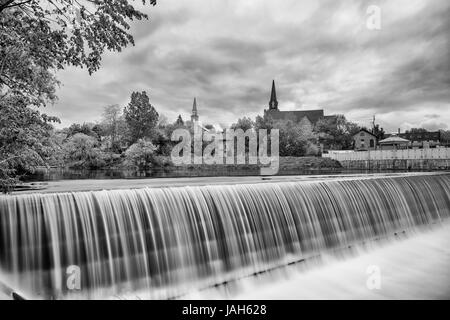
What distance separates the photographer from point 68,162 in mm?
41281

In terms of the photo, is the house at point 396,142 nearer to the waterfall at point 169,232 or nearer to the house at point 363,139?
the house at point 363,139

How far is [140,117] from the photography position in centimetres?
6125

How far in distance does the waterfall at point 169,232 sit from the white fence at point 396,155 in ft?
133

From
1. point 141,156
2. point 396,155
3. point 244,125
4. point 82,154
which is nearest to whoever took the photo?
point 82,154

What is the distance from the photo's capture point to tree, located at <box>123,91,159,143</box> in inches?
2338

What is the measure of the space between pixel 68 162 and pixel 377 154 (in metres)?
49.0

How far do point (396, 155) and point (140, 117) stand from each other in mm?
48414

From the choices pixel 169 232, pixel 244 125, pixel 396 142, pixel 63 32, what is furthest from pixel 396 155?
pixel 63 32

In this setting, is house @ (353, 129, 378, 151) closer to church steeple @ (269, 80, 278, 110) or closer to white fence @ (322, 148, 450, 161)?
white fence @ (322, 148, 450, 161)

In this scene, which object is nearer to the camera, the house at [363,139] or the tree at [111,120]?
the tree at [111,120]

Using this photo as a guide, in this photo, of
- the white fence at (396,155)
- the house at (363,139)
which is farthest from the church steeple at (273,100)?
the white fence at (396,155)

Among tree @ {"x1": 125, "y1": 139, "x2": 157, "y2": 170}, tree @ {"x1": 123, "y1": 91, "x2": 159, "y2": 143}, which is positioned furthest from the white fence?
tree @ {"x1": 123, "y1": 91, "x2": 159, "y2": 143}

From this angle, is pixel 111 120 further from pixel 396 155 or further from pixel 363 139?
pixel 363 139

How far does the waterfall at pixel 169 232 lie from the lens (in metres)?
5.96
